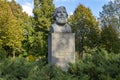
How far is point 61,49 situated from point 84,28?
2093 centimetres

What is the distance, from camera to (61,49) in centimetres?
981

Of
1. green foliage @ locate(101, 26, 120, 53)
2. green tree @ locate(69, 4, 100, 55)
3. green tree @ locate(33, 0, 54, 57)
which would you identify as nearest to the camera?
green foliage @ locate(101, 26, 120, 53)

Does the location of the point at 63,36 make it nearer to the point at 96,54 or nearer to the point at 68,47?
the point at 68,47

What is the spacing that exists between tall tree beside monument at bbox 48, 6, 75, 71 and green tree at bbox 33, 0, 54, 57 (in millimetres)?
23554

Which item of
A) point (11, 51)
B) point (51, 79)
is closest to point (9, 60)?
point (51, 79)

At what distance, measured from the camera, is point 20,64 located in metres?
3.80

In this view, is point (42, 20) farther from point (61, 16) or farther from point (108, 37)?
point (61, 16)

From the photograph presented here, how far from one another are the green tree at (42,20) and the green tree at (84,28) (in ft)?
14.3

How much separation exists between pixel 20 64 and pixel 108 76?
118 centimetres

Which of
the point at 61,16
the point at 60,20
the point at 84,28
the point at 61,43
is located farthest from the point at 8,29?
the point at 61,43

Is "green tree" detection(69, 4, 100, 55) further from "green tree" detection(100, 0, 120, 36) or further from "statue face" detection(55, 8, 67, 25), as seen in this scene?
"statue face" detection(55, 8, 67, 25)

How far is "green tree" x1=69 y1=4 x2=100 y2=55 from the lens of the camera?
98.2 feet

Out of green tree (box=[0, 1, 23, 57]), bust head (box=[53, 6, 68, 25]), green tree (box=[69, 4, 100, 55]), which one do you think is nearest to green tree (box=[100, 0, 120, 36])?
green tree (box=[69, 4, 100, 55])

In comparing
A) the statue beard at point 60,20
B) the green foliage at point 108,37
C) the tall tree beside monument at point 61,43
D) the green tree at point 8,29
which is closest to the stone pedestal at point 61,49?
the tall tree beside monument at point 61,43
